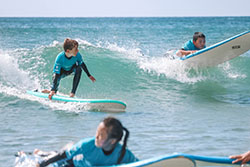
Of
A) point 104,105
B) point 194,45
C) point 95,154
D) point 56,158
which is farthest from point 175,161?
point 194,45

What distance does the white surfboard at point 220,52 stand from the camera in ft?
32.9

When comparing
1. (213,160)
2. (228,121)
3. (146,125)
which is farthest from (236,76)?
(213,160)

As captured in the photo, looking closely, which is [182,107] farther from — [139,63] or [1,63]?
[1,63]

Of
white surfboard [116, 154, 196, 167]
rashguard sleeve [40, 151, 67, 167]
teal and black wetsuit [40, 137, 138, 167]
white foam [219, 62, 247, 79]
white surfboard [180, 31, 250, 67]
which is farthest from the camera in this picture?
white foam [219, 62, 247, 79]

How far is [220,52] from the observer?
10312 millimetres

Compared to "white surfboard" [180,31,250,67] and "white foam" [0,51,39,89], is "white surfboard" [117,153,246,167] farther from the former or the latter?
"white foam" [0,51,39,89]

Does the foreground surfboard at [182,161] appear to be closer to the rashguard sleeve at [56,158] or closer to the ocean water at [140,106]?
the rashguard sleeve at [56,158]

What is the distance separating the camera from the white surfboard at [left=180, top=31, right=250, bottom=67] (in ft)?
32.9

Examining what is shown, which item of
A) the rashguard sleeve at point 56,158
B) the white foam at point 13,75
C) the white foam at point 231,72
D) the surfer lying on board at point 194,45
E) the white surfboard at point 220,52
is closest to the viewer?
the rashguard sleeve at point 56,158

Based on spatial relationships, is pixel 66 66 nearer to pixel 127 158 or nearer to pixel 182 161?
pixel 127 158

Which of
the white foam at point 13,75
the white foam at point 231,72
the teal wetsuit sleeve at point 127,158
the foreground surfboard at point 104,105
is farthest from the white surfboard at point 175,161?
the white foam at point 231,72

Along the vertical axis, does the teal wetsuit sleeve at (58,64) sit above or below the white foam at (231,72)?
above

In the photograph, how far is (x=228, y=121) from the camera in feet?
21.0

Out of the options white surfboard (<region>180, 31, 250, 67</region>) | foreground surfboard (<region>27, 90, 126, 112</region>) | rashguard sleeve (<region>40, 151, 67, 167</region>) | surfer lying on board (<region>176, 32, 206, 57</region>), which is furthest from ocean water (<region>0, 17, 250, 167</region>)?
rashguard sleeve (<region>40, 151, 67, 167</region>)
